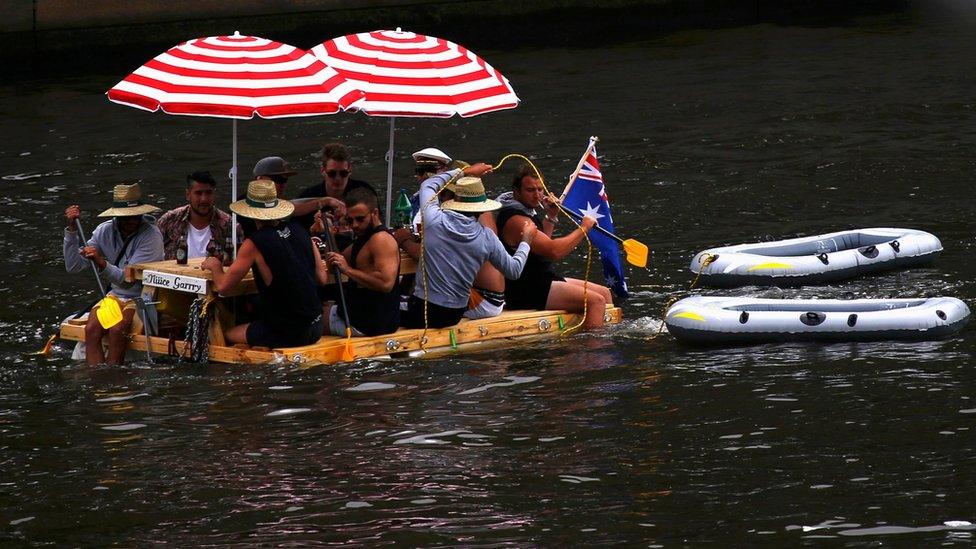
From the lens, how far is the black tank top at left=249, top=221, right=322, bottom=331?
11273 mm

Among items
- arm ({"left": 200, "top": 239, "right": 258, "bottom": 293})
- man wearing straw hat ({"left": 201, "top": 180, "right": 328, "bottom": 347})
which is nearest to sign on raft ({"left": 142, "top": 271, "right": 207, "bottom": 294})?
man wearing straw hat ({"left": 201, "top": 180, "right": 328, "bottom": 347})

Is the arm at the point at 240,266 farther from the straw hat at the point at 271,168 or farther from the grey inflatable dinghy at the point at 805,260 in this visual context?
the grey inflatable dinghy at the point at 805,260

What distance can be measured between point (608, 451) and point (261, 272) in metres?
2.78

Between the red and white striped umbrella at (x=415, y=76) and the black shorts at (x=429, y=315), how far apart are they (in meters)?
1.41

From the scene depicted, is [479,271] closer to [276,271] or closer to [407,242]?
[407,242]

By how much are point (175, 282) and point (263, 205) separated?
86cm

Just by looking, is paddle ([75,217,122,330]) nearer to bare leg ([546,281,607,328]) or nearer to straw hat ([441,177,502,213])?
straw hat ([441,177,502,213])

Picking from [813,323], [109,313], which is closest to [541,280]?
[813,323]

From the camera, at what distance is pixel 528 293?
516 inches

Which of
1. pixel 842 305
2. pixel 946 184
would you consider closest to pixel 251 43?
pixel 842 305

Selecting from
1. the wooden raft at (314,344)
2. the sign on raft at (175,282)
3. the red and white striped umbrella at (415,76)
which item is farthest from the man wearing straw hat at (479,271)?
the sign on raft at (175,282)

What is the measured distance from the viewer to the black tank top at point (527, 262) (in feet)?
41.9

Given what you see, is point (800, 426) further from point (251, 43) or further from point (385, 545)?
point (251, 43)

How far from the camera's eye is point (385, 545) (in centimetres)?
856
